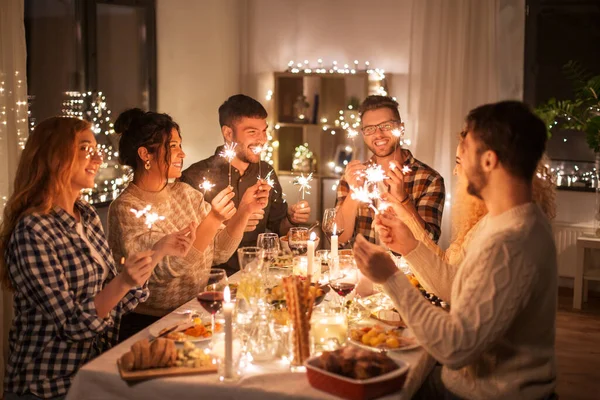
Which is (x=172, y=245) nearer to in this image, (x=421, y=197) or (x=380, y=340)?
(x=380, y=340)

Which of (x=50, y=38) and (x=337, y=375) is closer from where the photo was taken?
(x=337, y=375)

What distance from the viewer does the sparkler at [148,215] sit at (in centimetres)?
290

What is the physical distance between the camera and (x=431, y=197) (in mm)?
3762

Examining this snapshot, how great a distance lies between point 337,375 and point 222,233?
162cm

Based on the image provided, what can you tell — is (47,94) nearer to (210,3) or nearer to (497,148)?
(210,3)

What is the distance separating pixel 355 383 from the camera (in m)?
1.84

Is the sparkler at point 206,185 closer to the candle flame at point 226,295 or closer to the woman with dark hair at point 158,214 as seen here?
the woman with dark hair at point 158,214

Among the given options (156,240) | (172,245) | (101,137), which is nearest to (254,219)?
(156,240)

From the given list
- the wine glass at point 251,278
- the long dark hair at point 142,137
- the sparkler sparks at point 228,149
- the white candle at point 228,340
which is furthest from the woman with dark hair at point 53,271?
the sparkler sparks at point 228,149

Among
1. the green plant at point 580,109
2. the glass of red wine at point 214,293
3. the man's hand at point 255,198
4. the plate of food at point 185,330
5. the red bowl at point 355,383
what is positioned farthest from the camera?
the green plant at point 580,109

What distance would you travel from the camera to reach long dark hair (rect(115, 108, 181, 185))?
3.06 metres

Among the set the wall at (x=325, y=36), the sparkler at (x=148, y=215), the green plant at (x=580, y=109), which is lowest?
the sparkler at (x=148, y=215)

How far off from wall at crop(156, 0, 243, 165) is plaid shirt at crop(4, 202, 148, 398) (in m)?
3.69

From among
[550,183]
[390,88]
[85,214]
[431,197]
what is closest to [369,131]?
[431,197]
